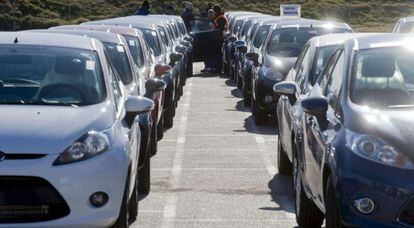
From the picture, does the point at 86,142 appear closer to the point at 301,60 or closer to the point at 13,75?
the point at 13,75

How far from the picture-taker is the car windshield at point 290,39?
19.0m

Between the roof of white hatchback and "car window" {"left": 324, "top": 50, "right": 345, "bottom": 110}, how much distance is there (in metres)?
2.05

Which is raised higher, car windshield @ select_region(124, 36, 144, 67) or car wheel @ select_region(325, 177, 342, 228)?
car wheel @ select_region(325, 177, 342, 228)

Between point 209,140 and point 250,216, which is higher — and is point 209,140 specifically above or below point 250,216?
below

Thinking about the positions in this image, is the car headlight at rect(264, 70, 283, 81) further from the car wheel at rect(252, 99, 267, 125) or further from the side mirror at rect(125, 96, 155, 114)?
the side mirror at rect(125, 96, 155, 114)

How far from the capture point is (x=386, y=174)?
7105 mm

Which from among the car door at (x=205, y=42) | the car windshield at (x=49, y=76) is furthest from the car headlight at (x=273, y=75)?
the car door at (x=205, y=42)

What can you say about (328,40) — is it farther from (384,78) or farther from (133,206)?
(384,78)

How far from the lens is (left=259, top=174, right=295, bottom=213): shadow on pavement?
1088cm

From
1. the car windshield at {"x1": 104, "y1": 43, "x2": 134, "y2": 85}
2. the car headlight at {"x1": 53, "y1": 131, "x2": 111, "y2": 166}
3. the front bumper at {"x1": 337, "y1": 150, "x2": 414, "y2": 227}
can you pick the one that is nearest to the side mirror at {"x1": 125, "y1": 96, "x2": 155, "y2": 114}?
the car headlight at {"x1": 53, "y1": 131, "x2": 111, "y2": 166}

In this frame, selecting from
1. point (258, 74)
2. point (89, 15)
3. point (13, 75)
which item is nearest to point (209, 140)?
point (258, 74)

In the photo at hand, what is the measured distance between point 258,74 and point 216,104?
3.83m

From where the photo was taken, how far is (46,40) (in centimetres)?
978

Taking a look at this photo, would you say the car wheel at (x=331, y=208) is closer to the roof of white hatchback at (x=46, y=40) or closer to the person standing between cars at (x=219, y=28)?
the roof of white hatchback at (x=46, y=40)
